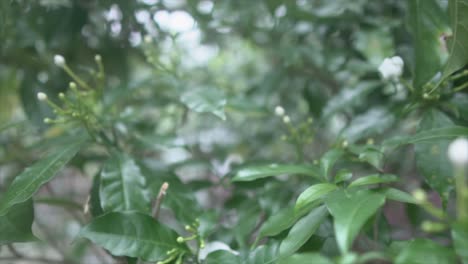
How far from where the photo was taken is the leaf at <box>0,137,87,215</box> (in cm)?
68

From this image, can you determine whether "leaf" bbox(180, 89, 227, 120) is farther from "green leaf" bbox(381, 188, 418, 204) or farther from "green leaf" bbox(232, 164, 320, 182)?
"green leaf" bbox(381, 188, 418, 204)

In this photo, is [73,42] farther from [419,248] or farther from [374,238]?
[419,248]

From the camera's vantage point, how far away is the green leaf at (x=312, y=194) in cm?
59

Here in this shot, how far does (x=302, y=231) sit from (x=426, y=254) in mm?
183

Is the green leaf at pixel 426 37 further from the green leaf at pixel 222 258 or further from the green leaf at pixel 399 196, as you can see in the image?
the green leaf at pixel 222 258

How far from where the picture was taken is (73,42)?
1295 millimetres

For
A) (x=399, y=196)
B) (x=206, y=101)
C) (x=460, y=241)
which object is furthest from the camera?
(x=206, y=101)

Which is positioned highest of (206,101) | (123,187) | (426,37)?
(426,37)

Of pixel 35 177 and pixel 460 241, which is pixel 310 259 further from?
pixel 35 177

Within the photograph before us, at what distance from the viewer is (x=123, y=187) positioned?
78 centimetres

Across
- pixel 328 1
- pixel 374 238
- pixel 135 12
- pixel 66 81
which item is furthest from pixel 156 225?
pixel 328 1

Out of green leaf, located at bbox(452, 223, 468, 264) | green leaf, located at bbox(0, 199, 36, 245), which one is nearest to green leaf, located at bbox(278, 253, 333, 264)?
green leaf, located at bbox(452, 223, 468, 264)

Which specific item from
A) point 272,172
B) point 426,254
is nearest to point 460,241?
point 426,254

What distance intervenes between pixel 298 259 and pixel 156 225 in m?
0.29
